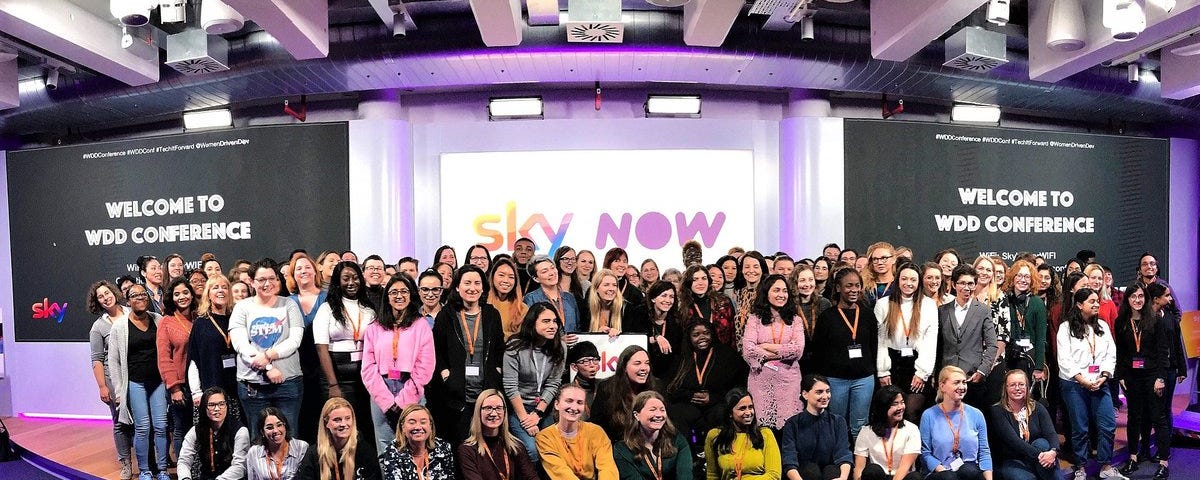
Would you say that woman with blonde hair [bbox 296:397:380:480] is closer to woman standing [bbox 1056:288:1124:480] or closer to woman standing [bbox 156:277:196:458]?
woman standing [bbox 156:277:196:458]

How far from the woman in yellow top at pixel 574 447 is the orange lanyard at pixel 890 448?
155 centimetres

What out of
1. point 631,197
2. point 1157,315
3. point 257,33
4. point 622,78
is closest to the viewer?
point 1157,315

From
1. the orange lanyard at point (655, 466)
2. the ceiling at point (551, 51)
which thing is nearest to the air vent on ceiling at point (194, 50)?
the ceiling at point (551, 51)

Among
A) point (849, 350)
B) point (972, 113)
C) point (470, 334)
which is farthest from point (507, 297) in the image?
point (972, 113)

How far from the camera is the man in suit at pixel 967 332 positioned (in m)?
4.56

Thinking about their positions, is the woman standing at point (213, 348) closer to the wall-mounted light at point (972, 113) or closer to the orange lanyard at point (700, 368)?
the orange lanyard at point (700, 368)

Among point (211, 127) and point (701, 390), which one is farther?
point (211, 127)

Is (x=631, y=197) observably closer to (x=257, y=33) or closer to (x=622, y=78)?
(x=622, y=78)

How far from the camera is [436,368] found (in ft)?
13.4

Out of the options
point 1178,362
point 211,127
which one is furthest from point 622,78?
point 1178,362

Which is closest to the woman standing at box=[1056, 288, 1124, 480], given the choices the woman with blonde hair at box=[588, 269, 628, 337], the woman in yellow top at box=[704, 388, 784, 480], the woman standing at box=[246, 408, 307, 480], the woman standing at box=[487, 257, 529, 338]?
the woman in yellow top at box=[704, 388, 784, 480]

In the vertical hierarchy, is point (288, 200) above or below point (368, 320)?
above

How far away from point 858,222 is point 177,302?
5.61 metres

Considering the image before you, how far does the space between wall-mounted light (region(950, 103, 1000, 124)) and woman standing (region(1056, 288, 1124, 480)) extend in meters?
2.80
